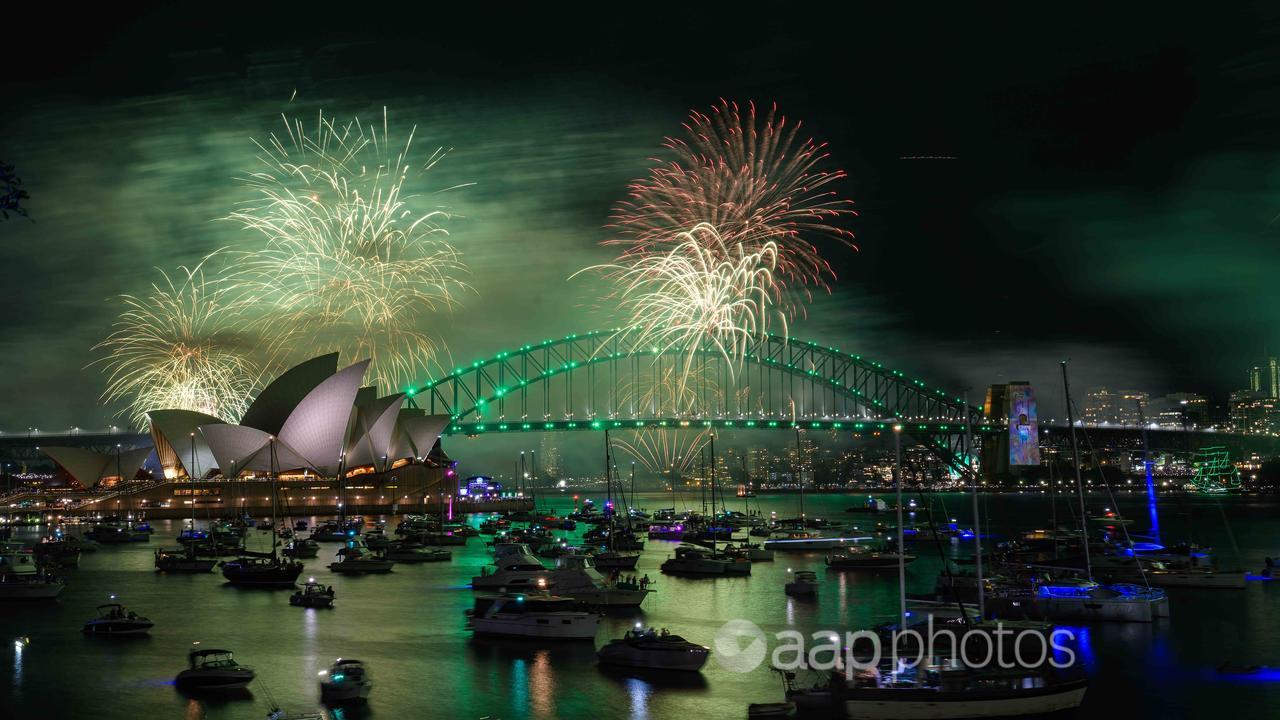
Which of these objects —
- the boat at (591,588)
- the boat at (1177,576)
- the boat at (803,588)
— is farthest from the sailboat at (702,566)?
the boat at (1177,576)

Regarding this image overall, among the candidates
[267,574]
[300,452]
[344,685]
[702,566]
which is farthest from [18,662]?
[300,452]

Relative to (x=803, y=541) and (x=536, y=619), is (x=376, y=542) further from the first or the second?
(x=536, y=619)

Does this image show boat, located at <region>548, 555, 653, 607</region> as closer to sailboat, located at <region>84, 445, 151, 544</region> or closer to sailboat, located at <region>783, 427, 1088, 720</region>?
sailboat, located at <region>783, 427, 1088, 720</region>

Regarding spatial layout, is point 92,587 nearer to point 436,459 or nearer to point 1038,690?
point 1038,690

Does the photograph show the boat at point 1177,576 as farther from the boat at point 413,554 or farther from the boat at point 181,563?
the boat at point 181,563

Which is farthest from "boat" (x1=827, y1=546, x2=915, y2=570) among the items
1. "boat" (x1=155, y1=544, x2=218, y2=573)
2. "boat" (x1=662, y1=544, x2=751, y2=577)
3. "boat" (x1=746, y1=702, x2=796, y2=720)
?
"boat" (x1=746, y1=702, x2=796, y2=720)

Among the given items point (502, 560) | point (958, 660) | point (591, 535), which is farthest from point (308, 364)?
point (958, 660)
